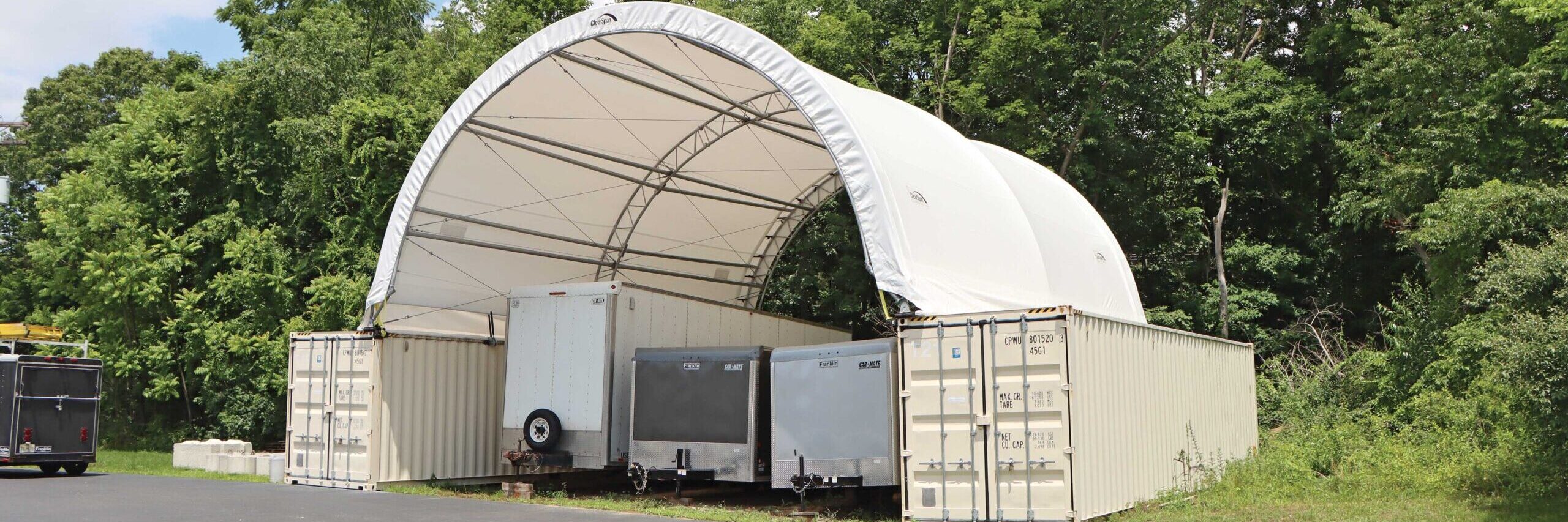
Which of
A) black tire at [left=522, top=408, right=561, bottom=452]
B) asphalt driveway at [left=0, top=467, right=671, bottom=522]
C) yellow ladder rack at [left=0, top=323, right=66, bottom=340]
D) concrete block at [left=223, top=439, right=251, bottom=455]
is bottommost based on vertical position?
asphalt driveway at [left=0, top=467, right=671, bottom=522]

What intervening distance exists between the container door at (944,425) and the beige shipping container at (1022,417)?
0.01 m

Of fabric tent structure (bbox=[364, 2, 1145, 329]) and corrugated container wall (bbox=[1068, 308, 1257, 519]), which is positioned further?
fabric tent structure (bbox=[364, 2, 1145, 329])

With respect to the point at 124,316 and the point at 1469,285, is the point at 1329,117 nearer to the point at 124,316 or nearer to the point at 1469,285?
the point at 1469,285

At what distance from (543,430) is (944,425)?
21.3 ft

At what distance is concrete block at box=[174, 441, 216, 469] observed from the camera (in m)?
22.9

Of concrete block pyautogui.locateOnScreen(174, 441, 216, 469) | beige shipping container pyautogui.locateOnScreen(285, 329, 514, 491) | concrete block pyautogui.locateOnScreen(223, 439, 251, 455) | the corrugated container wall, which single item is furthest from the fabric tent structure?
concrete block pyautogui.locateOnScreen(223, 439, 251, 455)

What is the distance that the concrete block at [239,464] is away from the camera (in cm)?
2134

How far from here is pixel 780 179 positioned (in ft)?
75.2

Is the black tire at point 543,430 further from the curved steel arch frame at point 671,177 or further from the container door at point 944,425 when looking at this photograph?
the container door at point 944,425

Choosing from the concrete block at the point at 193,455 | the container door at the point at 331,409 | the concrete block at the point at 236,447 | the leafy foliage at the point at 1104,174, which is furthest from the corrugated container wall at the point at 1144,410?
the concrete block at the point at 236,447

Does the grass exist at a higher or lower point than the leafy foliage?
lower

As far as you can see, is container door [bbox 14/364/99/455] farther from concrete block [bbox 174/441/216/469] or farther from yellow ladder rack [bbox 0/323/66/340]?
yellow ladder rack [bbox 0/323/66/340]

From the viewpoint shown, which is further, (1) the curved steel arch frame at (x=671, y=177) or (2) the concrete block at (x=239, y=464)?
(2) the concrete block at (x=239, y=464)

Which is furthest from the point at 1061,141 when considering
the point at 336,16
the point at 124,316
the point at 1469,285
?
the point at 124,316
